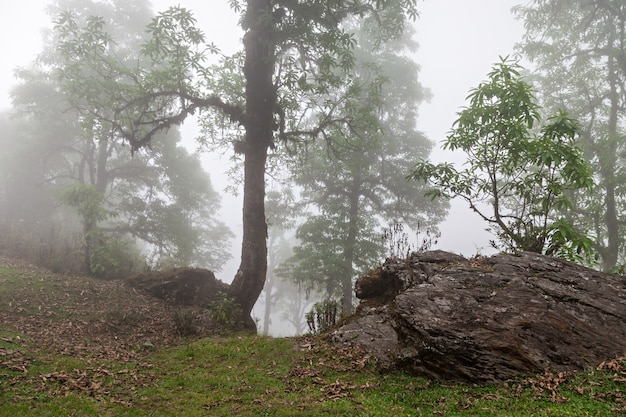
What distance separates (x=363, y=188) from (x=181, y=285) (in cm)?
1144

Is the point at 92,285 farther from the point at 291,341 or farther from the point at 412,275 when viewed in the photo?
the point at 412,275

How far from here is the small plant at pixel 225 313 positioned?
32.2ft

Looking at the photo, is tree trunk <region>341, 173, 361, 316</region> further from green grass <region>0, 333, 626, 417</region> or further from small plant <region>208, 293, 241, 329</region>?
green grass <region>0, 333, 626, 417</region>

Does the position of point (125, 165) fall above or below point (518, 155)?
above

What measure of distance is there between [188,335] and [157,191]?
14485 mm

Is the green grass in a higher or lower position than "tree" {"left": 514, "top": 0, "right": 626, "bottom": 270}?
lower

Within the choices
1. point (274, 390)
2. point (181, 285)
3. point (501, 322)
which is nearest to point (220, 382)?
point (274, 390)

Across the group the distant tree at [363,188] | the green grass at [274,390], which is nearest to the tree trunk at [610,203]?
the distant tree at [363,188]

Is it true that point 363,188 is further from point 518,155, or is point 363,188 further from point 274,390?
point 274,390

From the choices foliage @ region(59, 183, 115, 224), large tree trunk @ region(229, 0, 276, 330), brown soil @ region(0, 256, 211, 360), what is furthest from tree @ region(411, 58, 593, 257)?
foliage @ region(59, 183, 115, 224)

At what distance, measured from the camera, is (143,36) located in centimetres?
2161

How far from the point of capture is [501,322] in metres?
5.32

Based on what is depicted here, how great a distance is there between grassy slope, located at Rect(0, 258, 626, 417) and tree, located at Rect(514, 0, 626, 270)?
12343mm

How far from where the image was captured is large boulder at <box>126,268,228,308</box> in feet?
37.1
